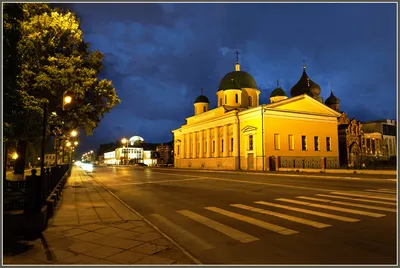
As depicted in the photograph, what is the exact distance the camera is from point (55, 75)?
17188mm

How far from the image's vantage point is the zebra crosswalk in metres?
7.86

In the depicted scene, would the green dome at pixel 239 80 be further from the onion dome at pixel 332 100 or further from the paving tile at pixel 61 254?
the paving tile at pixel 61 254

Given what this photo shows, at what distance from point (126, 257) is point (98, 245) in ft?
3.96

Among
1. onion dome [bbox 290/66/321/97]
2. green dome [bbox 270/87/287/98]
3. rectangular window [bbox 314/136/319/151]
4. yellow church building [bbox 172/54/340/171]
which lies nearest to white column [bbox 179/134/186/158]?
yellow church building [bbox 172/54/340/171]

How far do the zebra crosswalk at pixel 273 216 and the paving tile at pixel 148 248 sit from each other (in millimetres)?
869

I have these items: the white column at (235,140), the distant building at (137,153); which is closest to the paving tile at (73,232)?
the white column at (235,140)

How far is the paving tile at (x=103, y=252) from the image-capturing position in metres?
6.01

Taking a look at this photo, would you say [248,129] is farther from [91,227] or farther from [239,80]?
[91,227]

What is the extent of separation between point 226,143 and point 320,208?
4614cm

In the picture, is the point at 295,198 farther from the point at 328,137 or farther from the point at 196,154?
the point at 196,154

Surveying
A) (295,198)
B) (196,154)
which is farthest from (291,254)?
(196,154)

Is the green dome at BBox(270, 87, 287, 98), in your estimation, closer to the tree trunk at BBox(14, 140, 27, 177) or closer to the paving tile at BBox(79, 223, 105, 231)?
the tree trunk at BBox(14, 140, 27, 177)

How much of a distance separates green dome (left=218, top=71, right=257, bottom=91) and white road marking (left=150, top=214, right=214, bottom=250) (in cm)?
5475

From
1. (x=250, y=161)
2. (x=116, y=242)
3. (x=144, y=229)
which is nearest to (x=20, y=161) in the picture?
(x=144, y=229)
